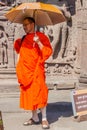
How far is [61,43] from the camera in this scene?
9664 millimetres

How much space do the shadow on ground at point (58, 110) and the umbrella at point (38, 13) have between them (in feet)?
5.46

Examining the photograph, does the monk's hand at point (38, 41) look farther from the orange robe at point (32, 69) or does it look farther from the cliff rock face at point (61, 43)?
the cliff rock face at point (61, 43)

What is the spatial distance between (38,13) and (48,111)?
1.98 m

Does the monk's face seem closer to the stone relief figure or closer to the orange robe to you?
the orange robe

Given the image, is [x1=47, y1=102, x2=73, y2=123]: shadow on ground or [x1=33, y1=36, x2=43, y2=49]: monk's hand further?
[x1=47, y1=102, x2=73, y2=123]: shadow on ground

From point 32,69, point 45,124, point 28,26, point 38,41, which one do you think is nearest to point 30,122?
point 45,124

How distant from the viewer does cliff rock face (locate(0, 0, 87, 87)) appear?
9.47 meters

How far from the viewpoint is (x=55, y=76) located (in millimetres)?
9594

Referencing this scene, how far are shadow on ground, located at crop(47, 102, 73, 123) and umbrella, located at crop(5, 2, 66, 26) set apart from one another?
5.46 feet

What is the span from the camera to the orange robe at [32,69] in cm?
666

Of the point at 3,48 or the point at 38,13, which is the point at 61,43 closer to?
the point at 3,48

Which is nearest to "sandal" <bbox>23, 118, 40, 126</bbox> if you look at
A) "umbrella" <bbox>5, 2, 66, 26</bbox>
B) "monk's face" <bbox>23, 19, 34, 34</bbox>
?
"monk's face" <bbox>23, 19, 34, 34</bbox>

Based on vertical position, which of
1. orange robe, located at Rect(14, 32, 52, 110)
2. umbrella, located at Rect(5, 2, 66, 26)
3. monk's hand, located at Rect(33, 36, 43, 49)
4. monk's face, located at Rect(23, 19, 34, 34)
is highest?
umbrella, located at Rect(5, 2, 66, 26)

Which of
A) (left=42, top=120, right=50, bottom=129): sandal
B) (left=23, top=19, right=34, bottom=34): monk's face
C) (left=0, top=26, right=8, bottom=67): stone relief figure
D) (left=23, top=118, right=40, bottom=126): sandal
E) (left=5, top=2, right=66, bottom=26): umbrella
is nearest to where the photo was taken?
(left=5, top=2, right=66, bottom=26): umbrella
